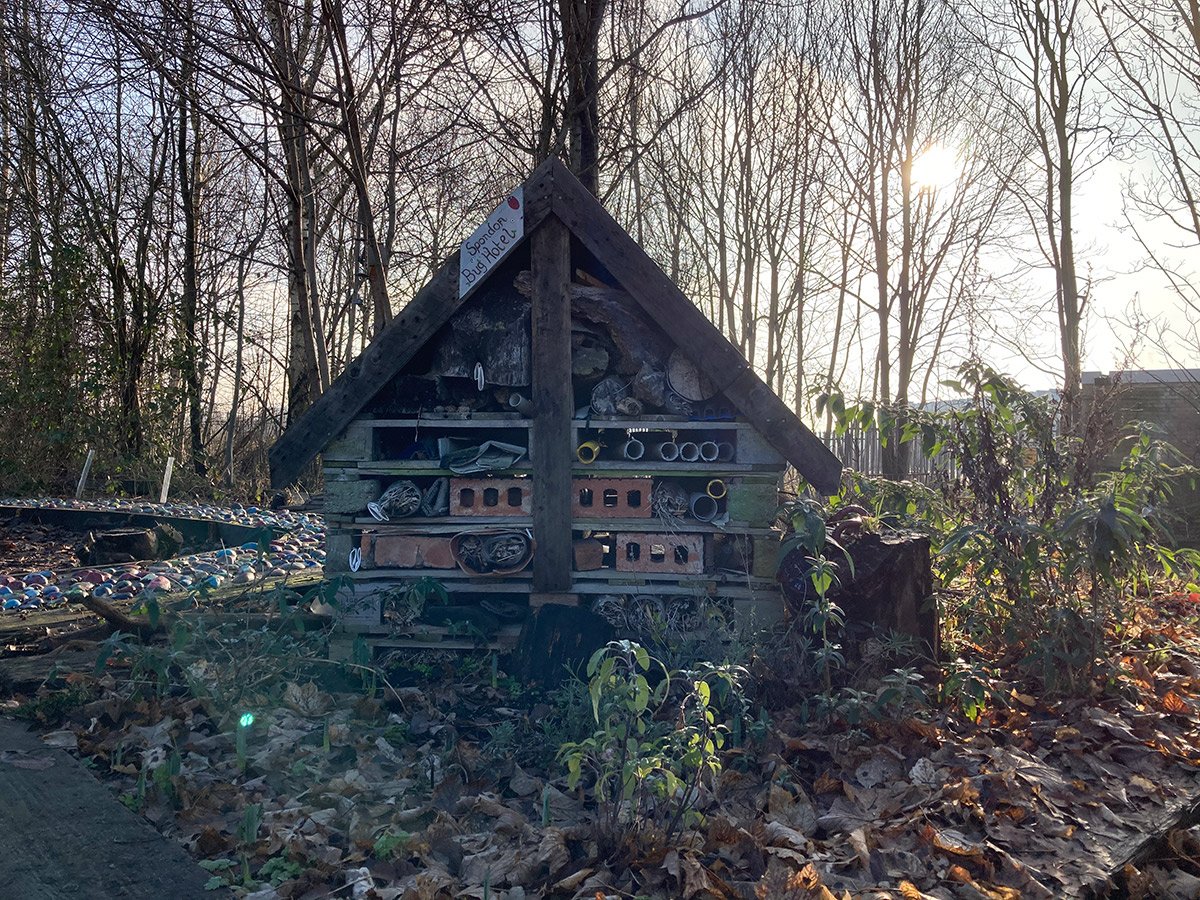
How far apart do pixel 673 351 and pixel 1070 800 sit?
290 centimetres

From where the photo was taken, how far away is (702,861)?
2.97 metres

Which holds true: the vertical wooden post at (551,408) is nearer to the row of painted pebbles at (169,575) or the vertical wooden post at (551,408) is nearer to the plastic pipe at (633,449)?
the plastic pipe at (633,449)

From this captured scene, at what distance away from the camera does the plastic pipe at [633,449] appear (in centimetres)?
498

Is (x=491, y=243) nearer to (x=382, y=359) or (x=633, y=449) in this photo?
(x=382, y=359)

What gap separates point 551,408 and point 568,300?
2.02 ft

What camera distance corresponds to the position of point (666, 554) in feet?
16.5

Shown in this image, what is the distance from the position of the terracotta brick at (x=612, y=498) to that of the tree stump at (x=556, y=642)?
556mm

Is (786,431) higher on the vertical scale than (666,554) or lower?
higher

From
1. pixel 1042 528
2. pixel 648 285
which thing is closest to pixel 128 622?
pixel 648 285

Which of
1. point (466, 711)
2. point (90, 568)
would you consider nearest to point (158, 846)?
point (466, 711)

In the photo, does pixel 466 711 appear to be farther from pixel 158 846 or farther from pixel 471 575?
pixel 158 846

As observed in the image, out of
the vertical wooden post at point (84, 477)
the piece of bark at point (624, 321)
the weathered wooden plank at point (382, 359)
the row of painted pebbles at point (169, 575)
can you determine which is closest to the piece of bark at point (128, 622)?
the row of painted pebbles at point (169, 575)

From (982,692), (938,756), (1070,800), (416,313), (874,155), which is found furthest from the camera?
(874,155)

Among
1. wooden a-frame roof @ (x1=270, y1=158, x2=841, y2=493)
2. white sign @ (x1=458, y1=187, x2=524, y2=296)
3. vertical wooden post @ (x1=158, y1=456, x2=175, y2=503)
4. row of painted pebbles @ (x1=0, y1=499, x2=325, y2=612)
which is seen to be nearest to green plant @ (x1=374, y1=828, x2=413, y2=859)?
row of painted pebbles @ (x1=0, y1=499, x2=325, y2=612)
